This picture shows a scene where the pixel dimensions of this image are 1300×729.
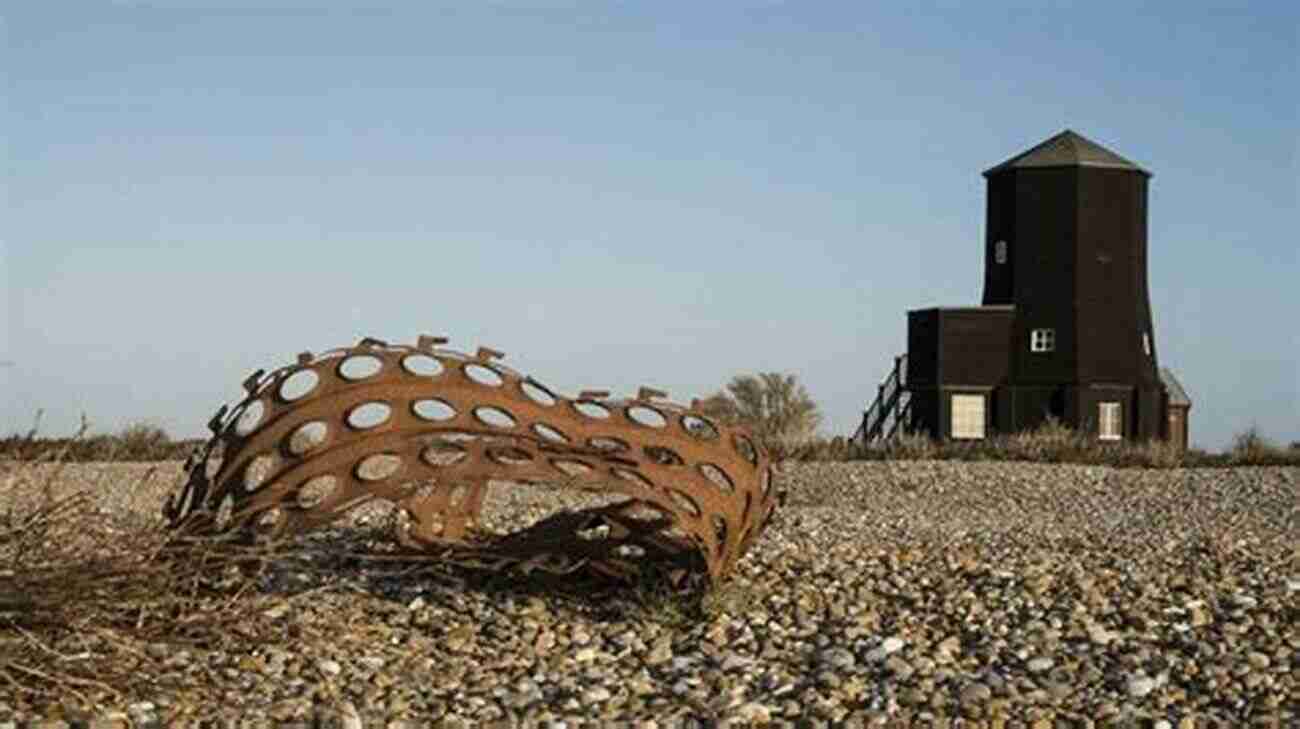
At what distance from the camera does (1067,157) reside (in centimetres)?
3800

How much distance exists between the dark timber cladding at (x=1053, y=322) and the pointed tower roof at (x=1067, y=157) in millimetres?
28

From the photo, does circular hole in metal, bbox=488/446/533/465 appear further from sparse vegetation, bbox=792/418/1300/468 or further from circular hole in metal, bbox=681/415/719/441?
sparse vegetation, bbox=792/418/1300/468

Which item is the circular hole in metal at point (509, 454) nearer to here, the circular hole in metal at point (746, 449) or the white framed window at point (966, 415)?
the circular hole in metal at point (746, 449)

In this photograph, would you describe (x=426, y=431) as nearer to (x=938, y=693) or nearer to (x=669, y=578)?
(x=669, y=578)

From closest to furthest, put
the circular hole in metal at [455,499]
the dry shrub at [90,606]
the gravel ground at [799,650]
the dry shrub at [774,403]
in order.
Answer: the dry shrub at [90,606], the gravel ground at [799,650], the circular hole in metal at [455,499], the dry shrub at [774,403]

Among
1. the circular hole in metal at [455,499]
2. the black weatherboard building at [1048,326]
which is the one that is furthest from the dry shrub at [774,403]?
the circular hole in metal at [455,499]

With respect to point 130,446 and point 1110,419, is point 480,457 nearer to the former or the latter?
point 130,446

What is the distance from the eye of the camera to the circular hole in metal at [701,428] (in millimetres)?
8117

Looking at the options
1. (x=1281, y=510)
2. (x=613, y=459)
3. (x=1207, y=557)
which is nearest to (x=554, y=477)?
(x=613, y=459)

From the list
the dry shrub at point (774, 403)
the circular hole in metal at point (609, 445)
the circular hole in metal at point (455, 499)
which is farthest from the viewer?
the dry shrub at point (774, 403)

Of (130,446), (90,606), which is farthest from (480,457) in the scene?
(130,446)

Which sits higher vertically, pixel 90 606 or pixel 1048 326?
pixel 1048 326

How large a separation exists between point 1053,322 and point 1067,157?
128 inches

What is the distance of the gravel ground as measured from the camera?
21.5 ft
